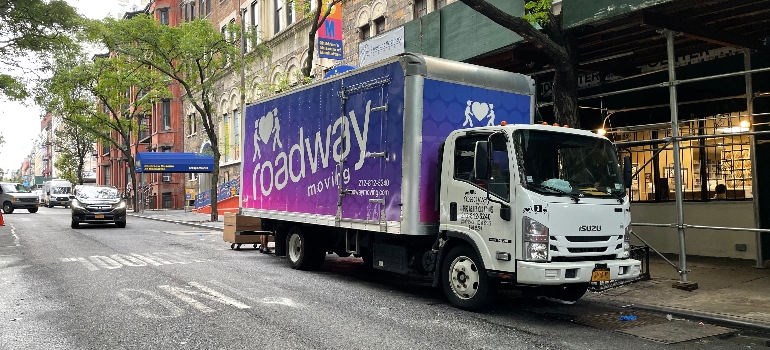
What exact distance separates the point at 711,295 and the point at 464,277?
3.75 metres

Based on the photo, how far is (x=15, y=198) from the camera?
1487 inches

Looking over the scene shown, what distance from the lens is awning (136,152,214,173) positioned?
36844 millimetres

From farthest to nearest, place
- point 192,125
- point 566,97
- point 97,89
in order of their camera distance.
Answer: point 192,125 < point 97,89 < point 566,97

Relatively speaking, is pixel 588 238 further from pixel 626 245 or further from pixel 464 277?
pixel 464 277

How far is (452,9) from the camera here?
511 inches

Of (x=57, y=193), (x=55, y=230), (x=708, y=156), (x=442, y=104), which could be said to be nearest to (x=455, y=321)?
(x=442, y=104)

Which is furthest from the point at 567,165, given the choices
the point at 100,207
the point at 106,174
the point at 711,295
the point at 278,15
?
the point at 106,174

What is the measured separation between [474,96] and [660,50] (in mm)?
5553

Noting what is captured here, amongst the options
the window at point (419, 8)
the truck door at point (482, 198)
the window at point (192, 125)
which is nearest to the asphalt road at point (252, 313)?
the truck door at point (482, 198)

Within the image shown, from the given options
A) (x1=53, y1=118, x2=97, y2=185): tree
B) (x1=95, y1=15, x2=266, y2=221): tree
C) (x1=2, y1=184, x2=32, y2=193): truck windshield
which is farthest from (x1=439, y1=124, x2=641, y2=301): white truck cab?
(x1=53, y1=118, x2=97, y2=185): tree

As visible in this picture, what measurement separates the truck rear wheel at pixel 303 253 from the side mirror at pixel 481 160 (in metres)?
4.72

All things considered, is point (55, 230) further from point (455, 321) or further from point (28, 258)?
point (455, 321)

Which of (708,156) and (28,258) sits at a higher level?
(708,156)

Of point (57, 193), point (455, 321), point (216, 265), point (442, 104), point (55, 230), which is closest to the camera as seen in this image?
point (455, 321)
